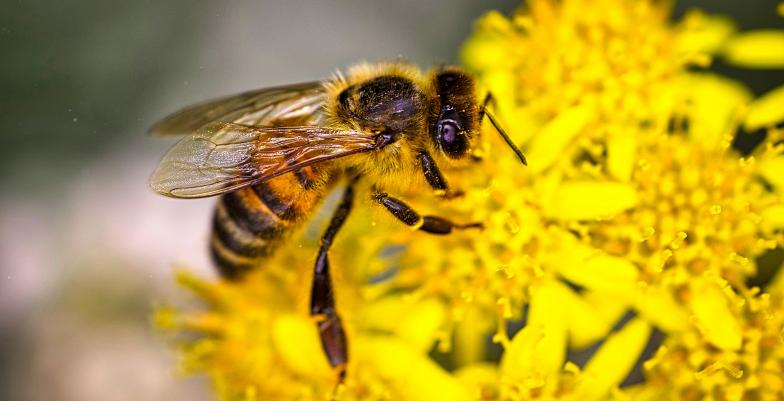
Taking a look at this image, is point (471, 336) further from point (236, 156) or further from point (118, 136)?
point (118, 136)

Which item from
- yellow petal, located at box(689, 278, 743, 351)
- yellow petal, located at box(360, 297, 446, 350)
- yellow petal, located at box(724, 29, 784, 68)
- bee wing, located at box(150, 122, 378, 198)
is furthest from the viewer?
yellow petal, located at box(724, 29, 784, 68)

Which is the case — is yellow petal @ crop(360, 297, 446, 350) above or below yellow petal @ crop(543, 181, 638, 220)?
below

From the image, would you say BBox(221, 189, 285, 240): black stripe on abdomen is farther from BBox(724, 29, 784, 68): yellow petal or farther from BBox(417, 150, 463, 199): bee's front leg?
BBox(724, 29, 784, 68): yellow petal

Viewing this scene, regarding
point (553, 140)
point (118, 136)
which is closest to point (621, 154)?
point (553, 140)

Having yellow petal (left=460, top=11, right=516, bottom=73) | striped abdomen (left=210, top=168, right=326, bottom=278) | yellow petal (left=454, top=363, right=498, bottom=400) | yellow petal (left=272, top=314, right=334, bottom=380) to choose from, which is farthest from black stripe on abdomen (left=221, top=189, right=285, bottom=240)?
yellow petal (left=460, top=11, right=516, bottom=73)

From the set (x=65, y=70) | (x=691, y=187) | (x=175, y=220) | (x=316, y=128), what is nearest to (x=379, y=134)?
(x=316, y=128)

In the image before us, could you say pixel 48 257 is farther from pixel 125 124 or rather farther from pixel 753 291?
pixel 753 291
